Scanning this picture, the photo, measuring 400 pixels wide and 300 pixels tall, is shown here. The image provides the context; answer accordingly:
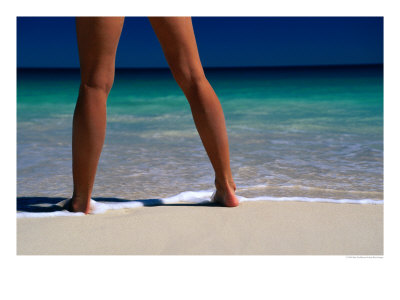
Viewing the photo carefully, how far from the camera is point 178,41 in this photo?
160 cm

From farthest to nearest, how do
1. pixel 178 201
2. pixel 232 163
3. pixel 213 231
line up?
pixel 232 163
pixel 178 201
pixel 213 231

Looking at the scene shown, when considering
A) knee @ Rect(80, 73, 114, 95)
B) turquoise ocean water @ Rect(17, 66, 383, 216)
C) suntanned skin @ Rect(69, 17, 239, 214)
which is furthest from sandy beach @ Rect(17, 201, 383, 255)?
knee @ Rect(80, 73, 114, 95)

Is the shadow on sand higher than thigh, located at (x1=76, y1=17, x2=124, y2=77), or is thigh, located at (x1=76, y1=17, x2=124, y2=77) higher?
thigh, located at (x1=76, y1=17, x2=124, y2=77)

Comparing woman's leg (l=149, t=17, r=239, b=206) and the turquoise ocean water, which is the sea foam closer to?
the turquoise ocean water

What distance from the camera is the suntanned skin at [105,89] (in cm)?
154

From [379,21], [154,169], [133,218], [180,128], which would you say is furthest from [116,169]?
[379,21]

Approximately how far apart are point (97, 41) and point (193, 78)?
0.35 metres

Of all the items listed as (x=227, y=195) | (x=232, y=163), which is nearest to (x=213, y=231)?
(x=227, y=195)

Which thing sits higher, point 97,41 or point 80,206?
point 97,41

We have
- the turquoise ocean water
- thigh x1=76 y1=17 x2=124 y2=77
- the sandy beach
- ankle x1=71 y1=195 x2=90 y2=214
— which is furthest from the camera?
the turquoise ocean water

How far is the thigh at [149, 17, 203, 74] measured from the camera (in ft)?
5.24

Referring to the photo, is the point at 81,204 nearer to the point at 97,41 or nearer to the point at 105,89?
the point at 105,89
